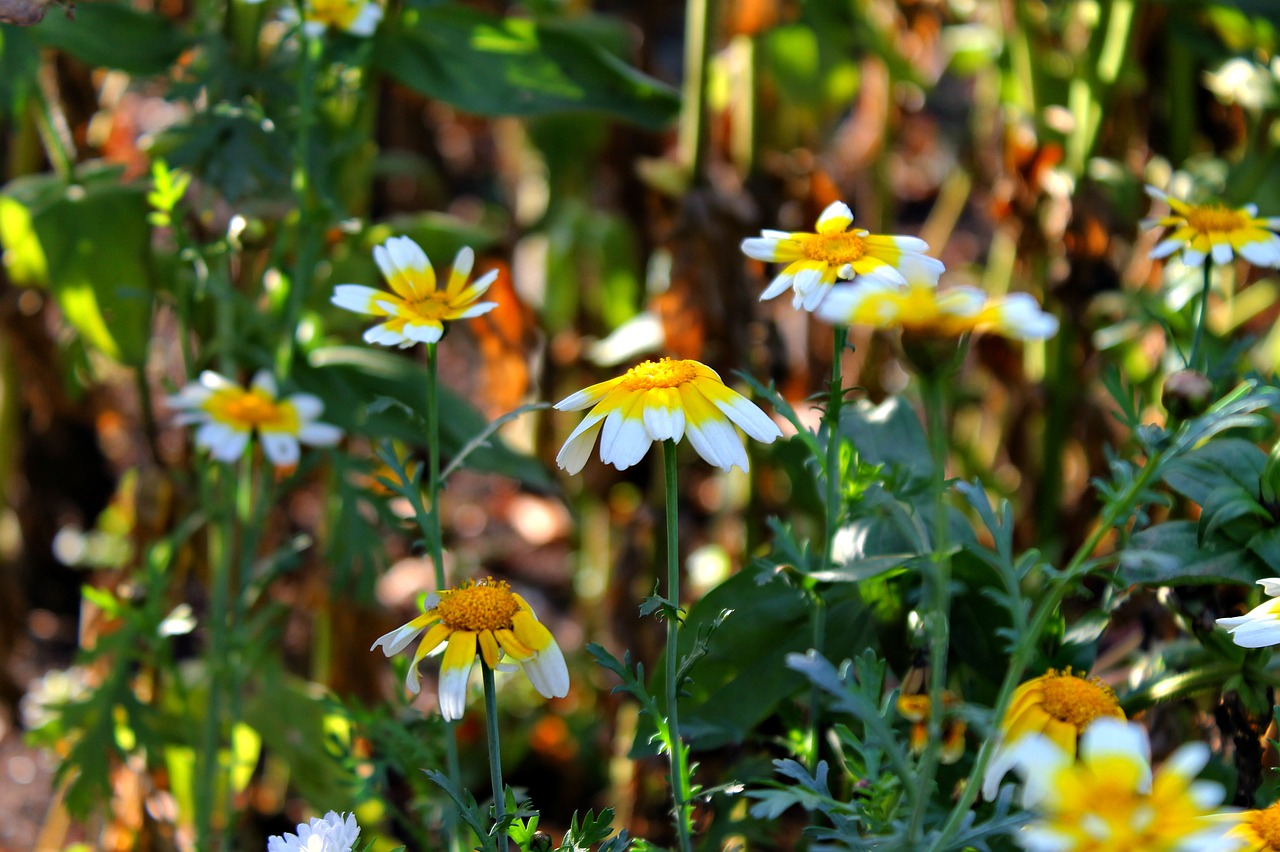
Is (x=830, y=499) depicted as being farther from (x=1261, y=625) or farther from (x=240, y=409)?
(x=240, y=409)

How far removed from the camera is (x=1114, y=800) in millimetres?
250

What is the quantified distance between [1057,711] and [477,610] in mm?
212

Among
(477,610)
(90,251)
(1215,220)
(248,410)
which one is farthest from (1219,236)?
(90,251)

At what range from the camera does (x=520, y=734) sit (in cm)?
107

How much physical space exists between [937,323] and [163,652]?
0.56m

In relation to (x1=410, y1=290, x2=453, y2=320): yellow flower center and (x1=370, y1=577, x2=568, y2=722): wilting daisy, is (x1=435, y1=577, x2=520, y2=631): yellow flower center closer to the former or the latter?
(x1=370, y1=577, x2=568, y2=722): wilting daisy

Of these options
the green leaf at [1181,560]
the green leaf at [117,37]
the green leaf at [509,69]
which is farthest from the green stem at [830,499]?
the green leaf at [117,37]

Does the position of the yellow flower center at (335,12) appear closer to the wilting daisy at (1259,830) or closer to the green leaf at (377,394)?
the green leaf at (377,394)

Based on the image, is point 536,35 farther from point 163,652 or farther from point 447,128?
point 447,128

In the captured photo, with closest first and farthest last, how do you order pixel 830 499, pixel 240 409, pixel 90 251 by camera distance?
pixel 830 499 < pixel 240 409 < pixel 90 251

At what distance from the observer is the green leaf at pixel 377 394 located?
2.33 feet

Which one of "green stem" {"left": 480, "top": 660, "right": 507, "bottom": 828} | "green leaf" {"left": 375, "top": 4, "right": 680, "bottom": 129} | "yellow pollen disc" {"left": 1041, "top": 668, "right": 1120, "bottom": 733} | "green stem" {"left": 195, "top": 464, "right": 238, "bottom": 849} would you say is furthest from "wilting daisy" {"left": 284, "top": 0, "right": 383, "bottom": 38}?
"yellow pollen disc" {"left": 1041, "top": 668, "right": 1120, "bottom": 733}

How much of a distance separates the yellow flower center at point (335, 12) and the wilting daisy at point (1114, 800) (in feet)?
1.69

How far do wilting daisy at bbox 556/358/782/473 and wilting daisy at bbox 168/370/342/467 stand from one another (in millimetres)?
225
